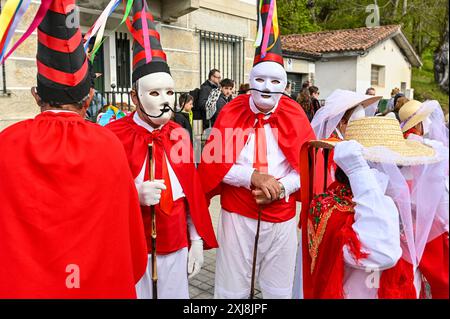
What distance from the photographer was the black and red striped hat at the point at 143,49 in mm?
2639

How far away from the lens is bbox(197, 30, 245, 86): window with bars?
934 cm

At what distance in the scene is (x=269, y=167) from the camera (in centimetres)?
300

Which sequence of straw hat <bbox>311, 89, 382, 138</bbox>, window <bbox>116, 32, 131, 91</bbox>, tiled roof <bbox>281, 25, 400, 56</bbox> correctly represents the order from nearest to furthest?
straw hat <bbox>311, 89, 382, 138</bbox> → window <bbox>116, 32, 131, 91</bbox> → tiled roof <bbox>281, 25, 400, 56</bbox>

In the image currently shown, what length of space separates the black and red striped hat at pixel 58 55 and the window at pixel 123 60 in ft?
20.9

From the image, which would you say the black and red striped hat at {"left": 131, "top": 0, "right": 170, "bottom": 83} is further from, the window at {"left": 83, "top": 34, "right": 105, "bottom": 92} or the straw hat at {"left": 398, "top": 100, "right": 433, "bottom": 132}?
the window at {"left": 83, "top": 34, "right": 105, "bottom": 92}

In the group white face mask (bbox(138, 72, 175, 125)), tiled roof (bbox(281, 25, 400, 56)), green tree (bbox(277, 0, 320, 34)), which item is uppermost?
green tree (bbox(277, 0, 320, 34))

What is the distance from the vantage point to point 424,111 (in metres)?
2.46

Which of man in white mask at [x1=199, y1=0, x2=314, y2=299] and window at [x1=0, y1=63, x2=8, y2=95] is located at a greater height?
window at [x1=0, y1=63, x2=8, y2=95]

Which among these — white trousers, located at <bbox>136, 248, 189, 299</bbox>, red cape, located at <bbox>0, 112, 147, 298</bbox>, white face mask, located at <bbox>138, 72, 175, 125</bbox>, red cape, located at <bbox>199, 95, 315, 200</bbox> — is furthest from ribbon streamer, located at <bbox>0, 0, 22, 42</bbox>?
red cape, located at <bbox>199, 95, 315, 200</bbox>

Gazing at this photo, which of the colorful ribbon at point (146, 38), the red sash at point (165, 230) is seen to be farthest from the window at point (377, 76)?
the red sash at point (165, 230)

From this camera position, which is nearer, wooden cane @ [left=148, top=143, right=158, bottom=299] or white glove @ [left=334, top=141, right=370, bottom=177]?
white glove @ [left=334, top=141, right=370, bottom=177]

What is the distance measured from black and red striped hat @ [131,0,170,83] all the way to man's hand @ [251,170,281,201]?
0.92 meters

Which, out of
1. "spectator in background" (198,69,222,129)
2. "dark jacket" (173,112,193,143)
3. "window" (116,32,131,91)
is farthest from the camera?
"window" (116,32,131,91)

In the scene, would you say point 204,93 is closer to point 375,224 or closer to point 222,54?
point 222,54
